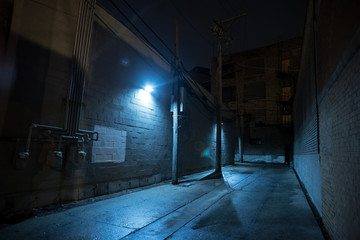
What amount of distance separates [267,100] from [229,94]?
16.6 feet

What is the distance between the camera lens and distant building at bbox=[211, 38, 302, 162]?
74.7 ft

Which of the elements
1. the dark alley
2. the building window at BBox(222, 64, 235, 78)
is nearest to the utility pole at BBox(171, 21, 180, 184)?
the dark alley

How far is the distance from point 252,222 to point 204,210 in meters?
1.24

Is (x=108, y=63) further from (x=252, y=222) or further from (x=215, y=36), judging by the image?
(x=215, y=36)

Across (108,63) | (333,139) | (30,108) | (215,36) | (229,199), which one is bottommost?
(229,199)

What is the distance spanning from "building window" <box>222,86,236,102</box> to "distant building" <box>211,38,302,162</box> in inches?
34.6

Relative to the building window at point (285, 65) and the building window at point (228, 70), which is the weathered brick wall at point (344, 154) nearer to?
the building window at point (285, 65)

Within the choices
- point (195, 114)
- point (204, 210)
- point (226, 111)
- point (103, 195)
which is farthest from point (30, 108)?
point (226, 111)

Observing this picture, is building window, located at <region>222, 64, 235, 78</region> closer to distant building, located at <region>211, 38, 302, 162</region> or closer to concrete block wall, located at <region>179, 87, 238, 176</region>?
distant building, located at <region>211, 38, 302, 162</region>

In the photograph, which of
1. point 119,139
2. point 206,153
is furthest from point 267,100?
point 119,139

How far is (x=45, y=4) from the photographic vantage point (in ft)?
16.3

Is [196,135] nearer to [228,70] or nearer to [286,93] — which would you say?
[286,93]

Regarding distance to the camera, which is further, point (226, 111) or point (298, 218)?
point (226, 111)

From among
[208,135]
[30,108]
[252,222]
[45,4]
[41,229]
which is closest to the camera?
[41,229]
